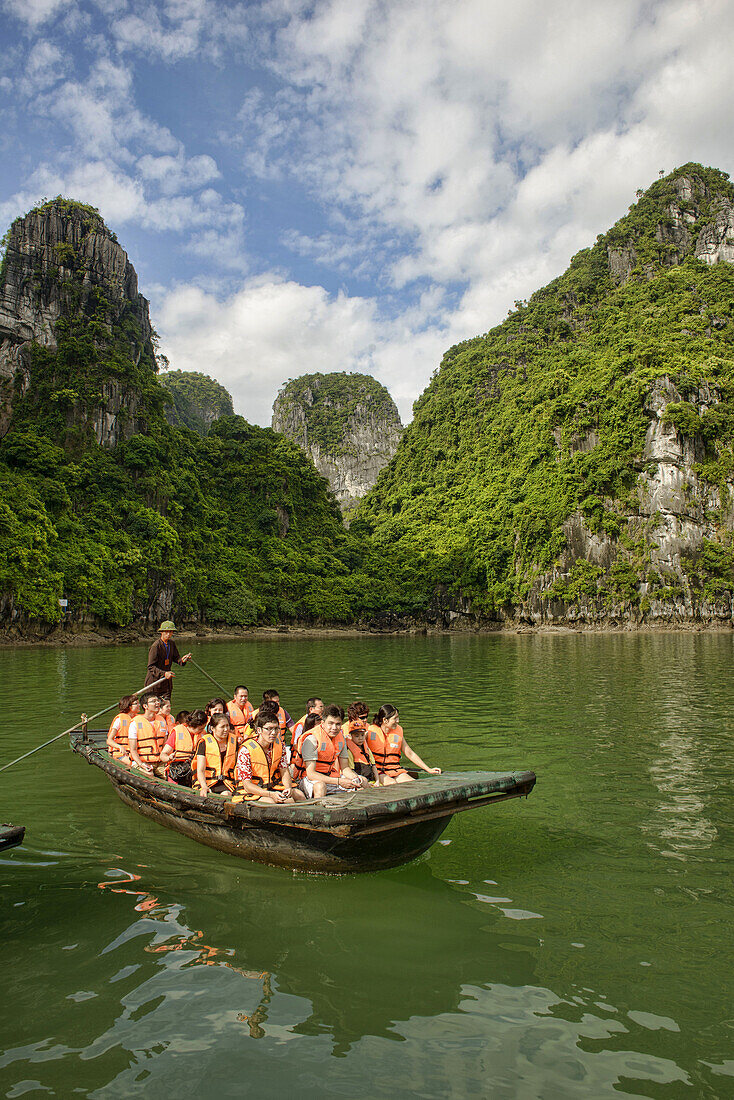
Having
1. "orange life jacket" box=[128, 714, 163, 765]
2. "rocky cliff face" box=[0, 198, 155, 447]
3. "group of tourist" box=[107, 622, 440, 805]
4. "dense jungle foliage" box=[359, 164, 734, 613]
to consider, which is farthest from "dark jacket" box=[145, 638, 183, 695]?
"dense jungle foliage" box=[359, 164, 734, 613]

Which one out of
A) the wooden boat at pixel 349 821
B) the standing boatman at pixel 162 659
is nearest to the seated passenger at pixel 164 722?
the standing boatman at pixel 162 659

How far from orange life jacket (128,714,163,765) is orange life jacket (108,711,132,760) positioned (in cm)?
66

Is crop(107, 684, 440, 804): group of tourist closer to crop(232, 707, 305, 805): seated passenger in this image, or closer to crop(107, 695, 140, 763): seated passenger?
crop(232, 707, 305, 805): seated passenger

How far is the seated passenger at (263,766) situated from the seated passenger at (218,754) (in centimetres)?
25

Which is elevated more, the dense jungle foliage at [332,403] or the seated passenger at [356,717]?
the dense jungle foliage at [332,403]

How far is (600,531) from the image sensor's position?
63.7 meters

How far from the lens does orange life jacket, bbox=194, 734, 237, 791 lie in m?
6.84

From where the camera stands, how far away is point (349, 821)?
493 centimetres

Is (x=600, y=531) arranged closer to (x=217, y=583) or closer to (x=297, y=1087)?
(x=217, y=583)

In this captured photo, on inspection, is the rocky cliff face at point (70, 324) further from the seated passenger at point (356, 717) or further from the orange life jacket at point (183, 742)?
the seated passenger at point (356, 717)

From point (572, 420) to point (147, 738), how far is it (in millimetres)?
70997

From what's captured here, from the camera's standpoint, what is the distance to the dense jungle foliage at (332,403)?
458ft

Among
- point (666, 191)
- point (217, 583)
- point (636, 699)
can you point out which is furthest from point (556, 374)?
point (636, 699)

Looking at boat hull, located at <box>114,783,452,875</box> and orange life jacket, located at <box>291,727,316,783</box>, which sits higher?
orange life jacket, located at <box>291,727,316,783</box>
